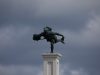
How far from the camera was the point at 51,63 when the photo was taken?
46.5 meters

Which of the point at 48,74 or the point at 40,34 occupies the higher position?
the point at 40,34

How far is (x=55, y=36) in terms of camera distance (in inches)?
1855

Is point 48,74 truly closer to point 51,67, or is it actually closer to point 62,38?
point 51,67

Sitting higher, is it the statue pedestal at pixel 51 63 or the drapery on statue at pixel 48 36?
the drapery on statue at pixel 48 36

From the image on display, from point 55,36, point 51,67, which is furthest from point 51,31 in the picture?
point 51,67

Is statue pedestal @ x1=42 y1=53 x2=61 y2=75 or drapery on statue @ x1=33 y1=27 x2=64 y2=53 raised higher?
drapery on statue @ x1=33 y1=27 x2=64 y2=53

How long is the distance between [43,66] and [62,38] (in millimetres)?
3420

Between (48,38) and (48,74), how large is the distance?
3.51 metres

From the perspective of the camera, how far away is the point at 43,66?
4634 centimetres

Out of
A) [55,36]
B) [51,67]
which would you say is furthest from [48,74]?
[55,36]

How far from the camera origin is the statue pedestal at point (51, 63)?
151 feet

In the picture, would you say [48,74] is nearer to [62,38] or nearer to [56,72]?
[56,72]

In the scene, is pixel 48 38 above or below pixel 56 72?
above

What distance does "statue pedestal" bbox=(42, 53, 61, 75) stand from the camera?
46.1m
